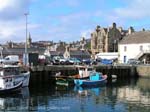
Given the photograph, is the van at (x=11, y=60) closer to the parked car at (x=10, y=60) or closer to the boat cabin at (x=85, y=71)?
the parked car at (x=10, y=60)

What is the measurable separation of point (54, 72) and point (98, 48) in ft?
239

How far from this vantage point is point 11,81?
51.2 metres

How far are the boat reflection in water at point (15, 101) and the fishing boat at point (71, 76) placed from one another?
33.8 ft

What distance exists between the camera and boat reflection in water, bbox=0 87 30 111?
39.1 m

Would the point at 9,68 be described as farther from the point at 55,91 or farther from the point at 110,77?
the point at 110,77

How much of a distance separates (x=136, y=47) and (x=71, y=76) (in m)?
36.8

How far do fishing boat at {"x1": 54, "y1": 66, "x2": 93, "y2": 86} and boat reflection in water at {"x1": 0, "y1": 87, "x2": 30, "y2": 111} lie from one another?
406 inches

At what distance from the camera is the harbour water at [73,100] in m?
38.9

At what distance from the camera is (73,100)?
45.3 meters

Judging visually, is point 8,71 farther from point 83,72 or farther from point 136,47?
point 136,47

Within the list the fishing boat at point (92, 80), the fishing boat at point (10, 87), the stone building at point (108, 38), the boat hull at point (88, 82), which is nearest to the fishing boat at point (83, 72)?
the fishing boat at point (92, 80)

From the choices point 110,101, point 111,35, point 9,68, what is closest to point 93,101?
point 110,101

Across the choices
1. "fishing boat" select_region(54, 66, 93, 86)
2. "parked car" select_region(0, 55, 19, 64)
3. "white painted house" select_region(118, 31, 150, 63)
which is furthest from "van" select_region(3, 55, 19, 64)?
"white painted house" select_region(118, 31, 150, 63)

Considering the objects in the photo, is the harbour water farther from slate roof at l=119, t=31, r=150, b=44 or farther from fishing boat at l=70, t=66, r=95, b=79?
slate roof at l=119, t=31, r=150, b=44
